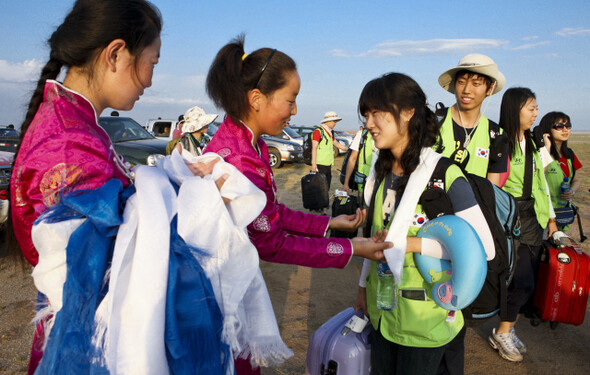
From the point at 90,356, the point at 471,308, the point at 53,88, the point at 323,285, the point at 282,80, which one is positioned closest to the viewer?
the point at 90,356

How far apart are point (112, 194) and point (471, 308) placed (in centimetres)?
182

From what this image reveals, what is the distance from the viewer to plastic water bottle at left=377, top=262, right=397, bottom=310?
1.98 m

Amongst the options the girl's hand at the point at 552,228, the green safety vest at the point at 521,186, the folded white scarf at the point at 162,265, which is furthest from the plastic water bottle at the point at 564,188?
the folded white scarf at the point at 162,265

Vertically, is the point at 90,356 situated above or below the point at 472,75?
below

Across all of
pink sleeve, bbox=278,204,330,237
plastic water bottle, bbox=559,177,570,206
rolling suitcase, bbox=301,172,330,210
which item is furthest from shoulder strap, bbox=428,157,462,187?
rolling suitcase, bbox=301,172,330,210

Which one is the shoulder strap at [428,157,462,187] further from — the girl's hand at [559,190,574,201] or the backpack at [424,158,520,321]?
the girl's hand at [559,190,574,201]

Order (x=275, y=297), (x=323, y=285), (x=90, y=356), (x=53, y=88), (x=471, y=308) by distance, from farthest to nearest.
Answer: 1. (x=323, y=285)
2. (x=275, y=297)
3. (x=471, y=308)
4. (x=53, y=88)
5. (x=90, y=356)

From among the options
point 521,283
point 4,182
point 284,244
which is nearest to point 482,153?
point 521,283

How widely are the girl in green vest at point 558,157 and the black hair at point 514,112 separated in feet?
3.81

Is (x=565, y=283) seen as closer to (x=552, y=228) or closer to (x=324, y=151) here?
(x=552, y=228)

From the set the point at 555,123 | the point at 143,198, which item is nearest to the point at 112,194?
the point at 143,198

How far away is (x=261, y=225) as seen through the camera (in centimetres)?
164

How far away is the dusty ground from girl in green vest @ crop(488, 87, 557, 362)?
0.60ft

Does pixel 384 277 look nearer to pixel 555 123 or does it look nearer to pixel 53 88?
pixel 53 88
